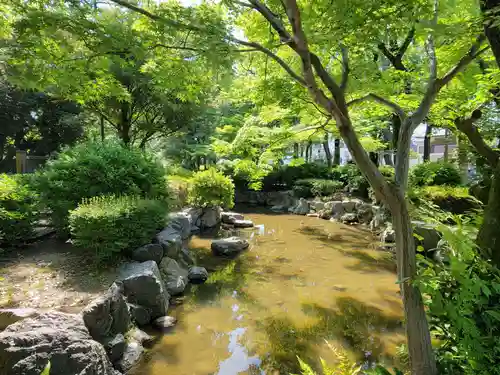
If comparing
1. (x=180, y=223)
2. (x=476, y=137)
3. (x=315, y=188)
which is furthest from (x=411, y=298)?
(x=315, y=188)

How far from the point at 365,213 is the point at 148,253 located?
371 inches

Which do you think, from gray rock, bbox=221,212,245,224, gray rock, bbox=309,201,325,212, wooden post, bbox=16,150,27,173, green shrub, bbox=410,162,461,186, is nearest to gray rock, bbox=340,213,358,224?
gray rock, bbox=309,201,325,212

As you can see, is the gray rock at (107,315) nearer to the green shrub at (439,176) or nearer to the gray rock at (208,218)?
the gray rock at (208,218)

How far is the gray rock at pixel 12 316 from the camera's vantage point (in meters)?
3.42

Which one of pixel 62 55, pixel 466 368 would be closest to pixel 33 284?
pixel 62 55


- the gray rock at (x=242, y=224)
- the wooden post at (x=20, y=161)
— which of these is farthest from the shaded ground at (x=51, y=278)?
the wooden post at (x=20, y=161)

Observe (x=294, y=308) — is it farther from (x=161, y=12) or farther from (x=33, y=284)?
(x=161, y=12)

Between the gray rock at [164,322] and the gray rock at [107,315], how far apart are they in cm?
60

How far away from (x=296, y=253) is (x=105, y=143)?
223 inches

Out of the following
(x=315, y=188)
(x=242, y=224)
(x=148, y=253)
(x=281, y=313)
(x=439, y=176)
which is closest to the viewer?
(x=281, y=313)

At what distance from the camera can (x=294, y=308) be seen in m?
5.59

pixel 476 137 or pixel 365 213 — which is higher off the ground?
pixel 476 137

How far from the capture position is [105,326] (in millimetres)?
3805

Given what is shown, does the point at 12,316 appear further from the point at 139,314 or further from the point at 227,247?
the point at 227,247
